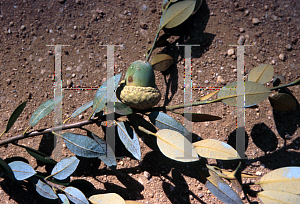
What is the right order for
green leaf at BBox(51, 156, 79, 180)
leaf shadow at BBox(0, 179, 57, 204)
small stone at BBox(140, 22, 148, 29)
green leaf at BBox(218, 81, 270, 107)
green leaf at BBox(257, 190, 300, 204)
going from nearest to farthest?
green leaf at BBox(257, 190, 300, 204) → green leaf at BBox(218, 81, 270, 107) → green leaf at BBox(51, 156, 79, 180) → leaf shadow at BBox(0, 179, 57, 204) → small stone at BBox(140, 22, 148, 29)

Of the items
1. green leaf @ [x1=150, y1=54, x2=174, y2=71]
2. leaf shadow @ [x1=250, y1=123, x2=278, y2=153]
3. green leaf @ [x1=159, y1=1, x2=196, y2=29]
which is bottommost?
leaf shadow @ [x1=250, y1=123, x2=278, y2=153]

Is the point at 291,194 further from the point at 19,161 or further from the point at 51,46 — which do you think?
the point at 51,46

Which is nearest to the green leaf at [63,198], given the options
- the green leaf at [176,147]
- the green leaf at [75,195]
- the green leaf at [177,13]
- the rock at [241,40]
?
the green leaf at [75,195]

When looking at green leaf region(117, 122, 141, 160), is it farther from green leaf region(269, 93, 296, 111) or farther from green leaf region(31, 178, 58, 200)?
green leaf region(269, 93, 296, 111)

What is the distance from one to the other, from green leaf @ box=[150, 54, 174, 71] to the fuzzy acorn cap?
23 cm

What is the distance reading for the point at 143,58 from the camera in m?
1.06

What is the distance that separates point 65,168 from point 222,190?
555mm

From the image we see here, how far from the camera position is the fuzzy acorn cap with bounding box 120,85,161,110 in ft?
2.51

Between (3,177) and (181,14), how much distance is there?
0.99 meters

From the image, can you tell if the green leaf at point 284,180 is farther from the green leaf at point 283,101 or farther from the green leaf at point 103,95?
the green leaf at point 103,95

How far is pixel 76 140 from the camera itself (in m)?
0.80

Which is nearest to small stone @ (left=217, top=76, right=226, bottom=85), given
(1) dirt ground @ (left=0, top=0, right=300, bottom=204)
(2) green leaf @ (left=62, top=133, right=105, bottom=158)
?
(1) dirt ground @ (left=0, top=0, right=300, bottom=204)

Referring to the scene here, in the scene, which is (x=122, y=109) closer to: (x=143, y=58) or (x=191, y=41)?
(x=143, y=58)

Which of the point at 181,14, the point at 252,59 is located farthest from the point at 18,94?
the point at 252,59
